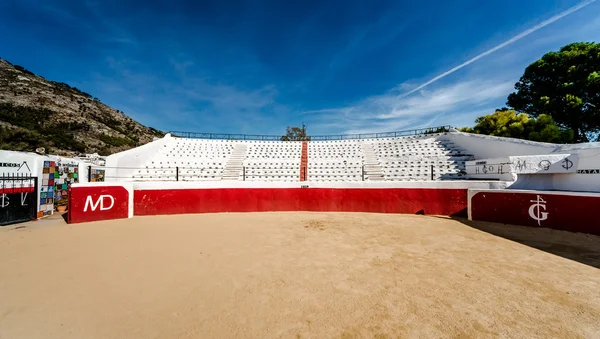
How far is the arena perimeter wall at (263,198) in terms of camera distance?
8.77m

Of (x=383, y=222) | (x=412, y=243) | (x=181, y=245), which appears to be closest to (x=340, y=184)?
(x=383, y=222)

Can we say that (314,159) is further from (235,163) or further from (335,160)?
(235,163)

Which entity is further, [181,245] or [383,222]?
[383,222]

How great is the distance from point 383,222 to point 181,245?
657 centimetres

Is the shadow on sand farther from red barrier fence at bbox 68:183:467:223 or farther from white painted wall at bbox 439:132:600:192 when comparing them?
white painted wall at bbox 439:132:600:192

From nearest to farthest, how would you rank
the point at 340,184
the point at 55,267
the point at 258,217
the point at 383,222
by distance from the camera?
the point at 55,267 → the point at 383,222 → the point at 258,217 → the point at 340,184

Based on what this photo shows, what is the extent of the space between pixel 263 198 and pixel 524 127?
2185 cm

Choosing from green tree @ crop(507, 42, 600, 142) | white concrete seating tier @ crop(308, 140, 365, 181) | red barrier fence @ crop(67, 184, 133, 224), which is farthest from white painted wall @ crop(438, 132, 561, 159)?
red barrier fence @ crop(67, 184, 133, 224)

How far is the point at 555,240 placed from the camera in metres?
6.02

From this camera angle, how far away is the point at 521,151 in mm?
12469

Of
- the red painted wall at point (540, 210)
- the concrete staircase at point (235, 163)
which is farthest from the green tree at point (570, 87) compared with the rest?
the concrete staircase at point (235, 163)

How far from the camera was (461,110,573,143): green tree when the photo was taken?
1712 centimetres

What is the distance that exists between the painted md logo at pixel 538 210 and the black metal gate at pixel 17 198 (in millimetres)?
18149

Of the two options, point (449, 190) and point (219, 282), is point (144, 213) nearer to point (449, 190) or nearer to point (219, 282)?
point (219, 282)
